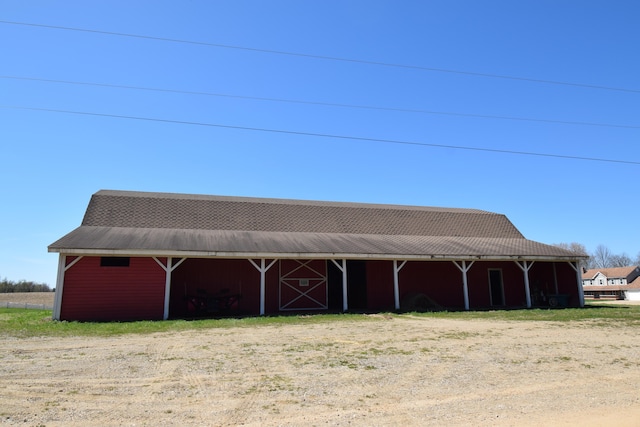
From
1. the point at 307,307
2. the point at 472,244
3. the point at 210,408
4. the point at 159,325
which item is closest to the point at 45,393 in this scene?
the point at 210,408

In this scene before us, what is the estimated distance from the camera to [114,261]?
1423 centimetres

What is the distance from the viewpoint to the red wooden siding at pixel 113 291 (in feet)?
44.7

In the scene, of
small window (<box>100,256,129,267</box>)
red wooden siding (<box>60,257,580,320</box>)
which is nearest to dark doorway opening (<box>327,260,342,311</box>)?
red wooden siding (<box>60,257,580,320</box>)

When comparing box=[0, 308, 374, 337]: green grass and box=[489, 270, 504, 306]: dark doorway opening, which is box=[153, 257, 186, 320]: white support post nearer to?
box=[0, 308, 374, 337]: green grass

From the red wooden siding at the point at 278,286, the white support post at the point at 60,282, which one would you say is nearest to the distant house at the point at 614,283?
the red wooden siding at the point at 278,286

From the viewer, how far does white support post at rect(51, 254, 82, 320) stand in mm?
13352

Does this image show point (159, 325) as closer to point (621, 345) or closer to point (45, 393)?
point (45, 393)

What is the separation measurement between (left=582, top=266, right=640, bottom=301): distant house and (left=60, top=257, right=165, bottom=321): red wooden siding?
188 ft

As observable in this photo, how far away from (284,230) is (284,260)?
281cm

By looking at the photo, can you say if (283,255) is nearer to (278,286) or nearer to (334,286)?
(278,286)

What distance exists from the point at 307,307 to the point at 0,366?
12173mm

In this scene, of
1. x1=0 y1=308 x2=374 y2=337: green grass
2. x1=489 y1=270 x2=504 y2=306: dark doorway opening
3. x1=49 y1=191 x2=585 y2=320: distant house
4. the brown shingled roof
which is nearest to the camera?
x1=0 y1=308 x2=374 y2=337: green grass

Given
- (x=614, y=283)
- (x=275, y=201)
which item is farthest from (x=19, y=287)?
(x=614, y=283)

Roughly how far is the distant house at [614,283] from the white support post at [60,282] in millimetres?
59839
